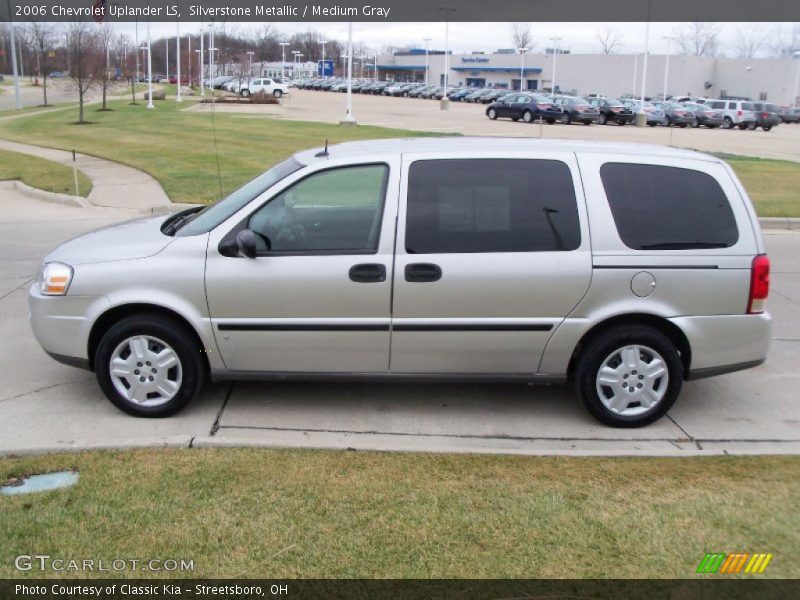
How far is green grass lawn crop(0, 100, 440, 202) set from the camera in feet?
58.5

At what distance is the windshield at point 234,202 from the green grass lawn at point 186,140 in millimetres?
8984

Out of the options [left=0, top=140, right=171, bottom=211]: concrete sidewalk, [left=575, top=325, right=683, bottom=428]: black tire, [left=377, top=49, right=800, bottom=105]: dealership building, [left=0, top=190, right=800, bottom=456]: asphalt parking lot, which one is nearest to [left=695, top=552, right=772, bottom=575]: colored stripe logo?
[left=0, top=190, right=800, bottom=456]: asphalt parking lot

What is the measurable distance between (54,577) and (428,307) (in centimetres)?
258

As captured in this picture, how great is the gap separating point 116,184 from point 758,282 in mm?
14676

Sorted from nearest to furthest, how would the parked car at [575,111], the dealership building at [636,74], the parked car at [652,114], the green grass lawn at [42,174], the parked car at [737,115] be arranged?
the green grass lawn at [42,174] → the parked car at [575,111] → the parked car at [652,114] → the parked car at [737,115] → the dealership building at [636,74]

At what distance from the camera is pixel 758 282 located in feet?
17.1

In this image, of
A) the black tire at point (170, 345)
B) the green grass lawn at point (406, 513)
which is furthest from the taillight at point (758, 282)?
the black tire at point (170, 345)

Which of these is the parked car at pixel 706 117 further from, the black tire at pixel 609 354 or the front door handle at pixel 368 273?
the front door handle at pixel 368 273

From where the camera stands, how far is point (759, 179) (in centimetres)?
1934

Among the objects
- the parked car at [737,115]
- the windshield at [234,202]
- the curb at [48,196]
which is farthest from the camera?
the parked car at [737,115]

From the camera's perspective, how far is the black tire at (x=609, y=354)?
5.21 m

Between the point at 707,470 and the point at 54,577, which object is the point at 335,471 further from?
the point at 707,470

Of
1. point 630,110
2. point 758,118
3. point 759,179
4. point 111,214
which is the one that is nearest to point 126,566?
point 111,214

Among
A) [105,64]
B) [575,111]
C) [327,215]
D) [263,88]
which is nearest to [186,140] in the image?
[105,64]
